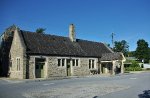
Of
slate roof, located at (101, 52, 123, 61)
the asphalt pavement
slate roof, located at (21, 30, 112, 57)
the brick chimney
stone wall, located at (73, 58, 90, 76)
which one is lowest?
the asphalt pavement

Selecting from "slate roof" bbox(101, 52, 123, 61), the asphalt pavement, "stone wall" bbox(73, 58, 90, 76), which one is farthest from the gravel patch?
"slate roof" bbox(101, 52, 123, 61)

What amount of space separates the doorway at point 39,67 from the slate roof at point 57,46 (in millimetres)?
1075

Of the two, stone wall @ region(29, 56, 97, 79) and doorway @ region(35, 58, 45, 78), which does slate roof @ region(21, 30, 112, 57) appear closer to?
stone wall @ region(29, 56, 97, 79)

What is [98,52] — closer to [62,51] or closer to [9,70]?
[62,51]

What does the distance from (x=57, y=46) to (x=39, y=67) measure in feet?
17.8

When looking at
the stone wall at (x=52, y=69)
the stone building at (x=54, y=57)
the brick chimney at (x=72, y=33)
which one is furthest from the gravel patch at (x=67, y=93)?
the brick chimney at (x=72, y=33)

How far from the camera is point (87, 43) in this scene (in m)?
45.1

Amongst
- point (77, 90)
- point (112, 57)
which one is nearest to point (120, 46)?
point (112, 57)

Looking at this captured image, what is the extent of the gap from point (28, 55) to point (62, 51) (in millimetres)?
6654

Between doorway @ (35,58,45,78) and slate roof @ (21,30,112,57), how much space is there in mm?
1075

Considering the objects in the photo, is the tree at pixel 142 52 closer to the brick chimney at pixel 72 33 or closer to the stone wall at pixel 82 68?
the brick chimney at pixel 72 33

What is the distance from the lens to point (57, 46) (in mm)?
36281

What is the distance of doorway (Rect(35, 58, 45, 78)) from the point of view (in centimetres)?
3189

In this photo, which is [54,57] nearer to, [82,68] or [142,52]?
[82,68]
